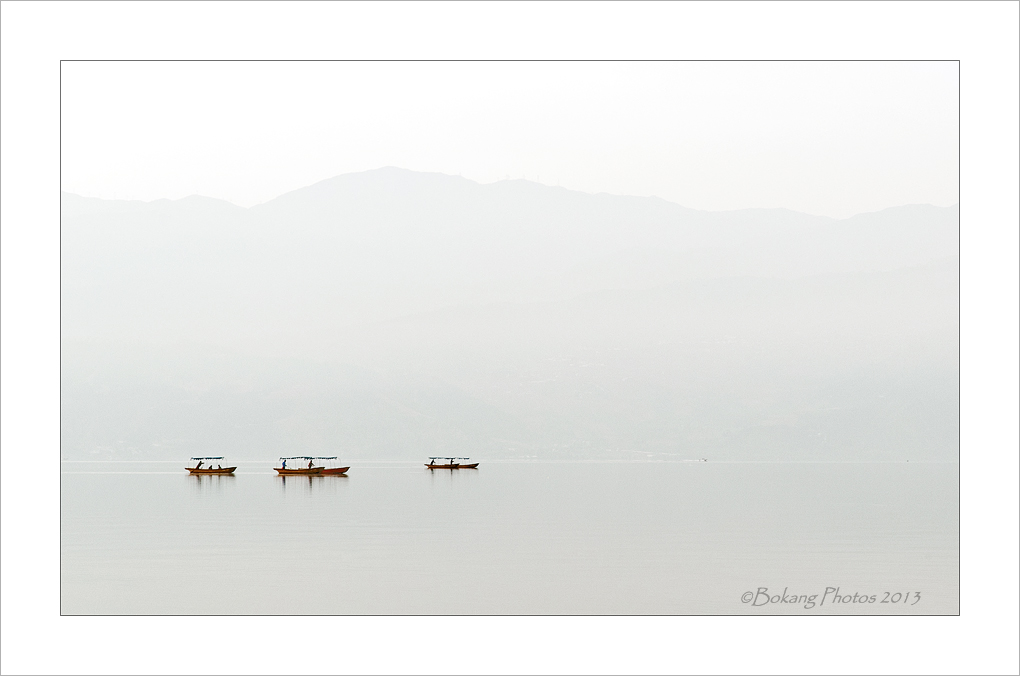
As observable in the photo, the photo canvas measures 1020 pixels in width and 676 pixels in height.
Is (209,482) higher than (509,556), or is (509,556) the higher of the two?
(509,556)

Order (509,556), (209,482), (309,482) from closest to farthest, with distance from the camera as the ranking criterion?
(509,556) → (309,482) → (209,482)

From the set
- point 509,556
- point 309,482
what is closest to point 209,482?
point 309,482

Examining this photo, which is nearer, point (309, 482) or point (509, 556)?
point (509, 556)

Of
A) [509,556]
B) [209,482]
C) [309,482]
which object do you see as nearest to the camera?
[509,556]

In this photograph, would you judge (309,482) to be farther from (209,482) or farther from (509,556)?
(509,556)

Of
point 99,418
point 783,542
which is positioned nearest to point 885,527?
point 783,542

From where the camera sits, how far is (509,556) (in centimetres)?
3294

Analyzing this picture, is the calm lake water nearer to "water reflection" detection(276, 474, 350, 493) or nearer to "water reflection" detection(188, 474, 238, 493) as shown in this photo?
"water reflection" detection(188, 474, 238, 493)

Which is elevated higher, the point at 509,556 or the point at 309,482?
the point at 509,556

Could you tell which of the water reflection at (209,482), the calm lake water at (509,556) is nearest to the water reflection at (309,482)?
the water reflection at (209,482)

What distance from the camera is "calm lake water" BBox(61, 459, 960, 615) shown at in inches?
1011

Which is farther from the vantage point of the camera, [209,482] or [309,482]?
[209,482]

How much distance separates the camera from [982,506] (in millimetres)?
27531

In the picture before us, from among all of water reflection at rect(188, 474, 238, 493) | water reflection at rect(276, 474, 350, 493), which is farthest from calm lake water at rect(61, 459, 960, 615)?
water reflection at rect(276, 474, 350, 493)
